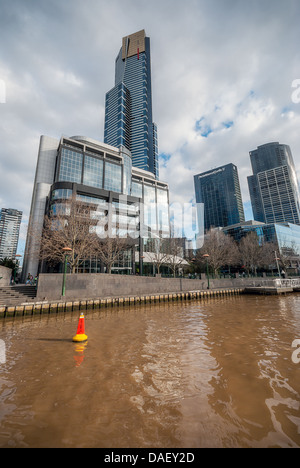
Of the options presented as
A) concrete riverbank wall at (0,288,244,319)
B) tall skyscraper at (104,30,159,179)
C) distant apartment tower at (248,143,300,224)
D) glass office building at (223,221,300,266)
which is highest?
tall skyscraper at (104,30,159,179)

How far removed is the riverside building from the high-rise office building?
113609mm

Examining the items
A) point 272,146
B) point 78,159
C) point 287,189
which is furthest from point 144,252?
point 272,146

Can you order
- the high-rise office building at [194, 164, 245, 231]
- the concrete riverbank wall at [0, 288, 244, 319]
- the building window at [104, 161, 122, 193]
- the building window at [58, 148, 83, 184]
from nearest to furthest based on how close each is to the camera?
the concrete riverbank wall at [0, 288, 244, 319]
the building window at [58, 148, 83, 184]
the building window at [104, 161, 122, 193]
the high-rise office building at [194, 164, 245, 231]

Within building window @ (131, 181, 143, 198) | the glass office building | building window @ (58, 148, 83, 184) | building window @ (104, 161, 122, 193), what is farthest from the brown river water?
building window @ (131, 181, 143, 198)

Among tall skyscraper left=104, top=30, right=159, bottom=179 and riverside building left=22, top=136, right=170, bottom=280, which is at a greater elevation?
tall skyscraper left=104, top=30, right=159, bottom=179

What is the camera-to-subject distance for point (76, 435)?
9.38 feet

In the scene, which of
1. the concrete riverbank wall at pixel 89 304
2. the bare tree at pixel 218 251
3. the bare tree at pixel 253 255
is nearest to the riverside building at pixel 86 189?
the bare tree at pixel 218 251

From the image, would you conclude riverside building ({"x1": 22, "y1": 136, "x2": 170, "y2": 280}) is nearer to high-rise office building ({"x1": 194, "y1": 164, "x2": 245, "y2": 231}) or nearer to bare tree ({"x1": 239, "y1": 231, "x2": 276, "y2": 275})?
bare tree ({"x1": 239, "y1": 231, "x2": 276, "y2": 275})

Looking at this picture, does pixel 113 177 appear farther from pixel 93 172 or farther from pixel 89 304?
pixel 89 304

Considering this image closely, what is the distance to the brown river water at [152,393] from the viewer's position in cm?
283

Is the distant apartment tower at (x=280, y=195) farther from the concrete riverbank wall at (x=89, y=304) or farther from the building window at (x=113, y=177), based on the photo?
the concrete riverbank wall at (x=89, y=304)

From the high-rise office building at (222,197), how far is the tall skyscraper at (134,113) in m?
70.6

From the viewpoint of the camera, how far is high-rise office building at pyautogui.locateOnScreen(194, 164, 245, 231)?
543ft
